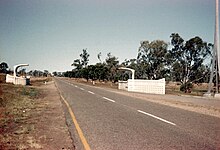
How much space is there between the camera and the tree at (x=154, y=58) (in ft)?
192

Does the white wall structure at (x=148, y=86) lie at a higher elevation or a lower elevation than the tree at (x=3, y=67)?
lower

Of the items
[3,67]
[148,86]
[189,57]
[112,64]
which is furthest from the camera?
[3,67]

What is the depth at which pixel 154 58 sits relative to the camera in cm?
6006

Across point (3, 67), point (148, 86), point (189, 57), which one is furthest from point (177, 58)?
point (3, 67)

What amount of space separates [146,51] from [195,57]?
A: 11.9 m

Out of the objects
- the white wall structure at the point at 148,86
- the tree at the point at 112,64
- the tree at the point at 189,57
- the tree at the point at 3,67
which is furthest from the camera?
the tree at the point at 3,67

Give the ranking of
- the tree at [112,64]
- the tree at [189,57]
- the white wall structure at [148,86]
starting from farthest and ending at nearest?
the tree at [112,64] → the tree at [189,57] → the white wall structure at [148,86]

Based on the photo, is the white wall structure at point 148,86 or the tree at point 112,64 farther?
the tree at point 112,64

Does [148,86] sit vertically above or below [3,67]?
below

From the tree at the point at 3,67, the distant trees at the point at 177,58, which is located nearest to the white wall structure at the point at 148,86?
the distant trees at the point at 177,58

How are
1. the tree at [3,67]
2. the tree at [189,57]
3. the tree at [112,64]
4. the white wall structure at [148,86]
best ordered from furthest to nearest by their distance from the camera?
the tree at [3,67] → the tree at [112,64] → the tree at [189,57] → the white wall structure at [148,86]

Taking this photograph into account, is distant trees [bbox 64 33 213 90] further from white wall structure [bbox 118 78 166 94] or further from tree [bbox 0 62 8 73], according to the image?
tree [bbox 0 62 8 73]

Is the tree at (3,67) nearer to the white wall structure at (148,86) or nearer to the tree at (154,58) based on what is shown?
the tree at (154,58)

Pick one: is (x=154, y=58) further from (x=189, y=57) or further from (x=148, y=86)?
(x=148, y=86)
